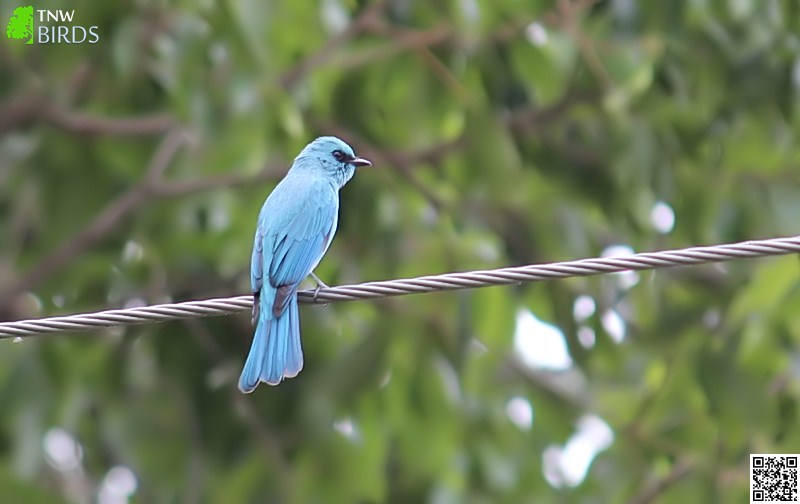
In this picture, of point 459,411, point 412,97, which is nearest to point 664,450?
point 459,411

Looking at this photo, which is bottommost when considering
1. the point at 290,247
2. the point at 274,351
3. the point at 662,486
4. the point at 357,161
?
the point at 662,486

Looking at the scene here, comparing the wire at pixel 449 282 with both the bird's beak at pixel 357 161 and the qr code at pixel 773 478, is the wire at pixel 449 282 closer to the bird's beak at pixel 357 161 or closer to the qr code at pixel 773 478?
the bird's beak at pixel 357 161

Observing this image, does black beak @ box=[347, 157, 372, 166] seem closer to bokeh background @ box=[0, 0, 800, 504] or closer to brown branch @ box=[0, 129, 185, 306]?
bokeh background @ box=[0, 0, 800, 504]

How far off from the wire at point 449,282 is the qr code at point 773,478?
2370 millimetres

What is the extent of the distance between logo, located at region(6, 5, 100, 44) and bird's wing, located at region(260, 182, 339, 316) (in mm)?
1399

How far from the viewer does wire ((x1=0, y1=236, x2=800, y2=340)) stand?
13.7 ft

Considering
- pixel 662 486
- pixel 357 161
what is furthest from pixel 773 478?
pixel 357 161

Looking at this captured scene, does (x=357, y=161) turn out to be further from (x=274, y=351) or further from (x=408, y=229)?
(x=274, y=351)

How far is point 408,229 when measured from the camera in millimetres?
6836

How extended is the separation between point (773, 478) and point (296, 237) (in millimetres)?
2565

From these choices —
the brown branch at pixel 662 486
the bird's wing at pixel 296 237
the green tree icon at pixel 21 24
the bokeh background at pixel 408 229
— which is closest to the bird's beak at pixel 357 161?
the bird's wing at pixel 296 237

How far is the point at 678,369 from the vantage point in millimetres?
6766

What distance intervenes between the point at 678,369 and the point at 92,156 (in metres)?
3.43

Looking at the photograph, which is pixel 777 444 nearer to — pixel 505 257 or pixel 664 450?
pixel 664 450
